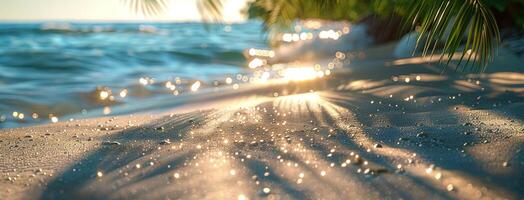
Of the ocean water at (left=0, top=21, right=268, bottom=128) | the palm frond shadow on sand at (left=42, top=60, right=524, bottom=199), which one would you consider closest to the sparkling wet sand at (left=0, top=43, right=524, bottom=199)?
the palm frond shadow on sand at (left=42, top=60, right=524, bottom=199)

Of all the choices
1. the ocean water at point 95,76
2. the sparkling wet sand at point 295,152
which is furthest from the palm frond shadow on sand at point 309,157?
the ocean water at point 95,76

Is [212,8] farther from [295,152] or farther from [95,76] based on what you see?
[95,76]

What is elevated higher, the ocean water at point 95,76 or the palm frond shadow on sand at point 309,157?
the palm frond shadow on sand at point 309,157

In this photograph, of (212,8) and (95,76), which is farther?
(95,76)

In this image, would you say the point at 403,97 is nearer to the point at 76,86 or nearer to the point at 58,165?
the point at 58,165

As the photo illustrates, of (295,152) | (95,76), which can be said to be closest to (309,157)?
(295,152)

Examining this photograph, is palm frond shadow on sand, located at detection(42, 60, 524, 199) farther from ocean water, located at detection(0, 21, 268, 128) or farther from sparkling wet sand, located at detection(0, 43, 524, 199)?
ocean water, located at detection(0, 21, 268, 128)

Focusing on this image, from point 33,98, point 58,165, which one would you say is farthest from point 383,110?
point 33,98

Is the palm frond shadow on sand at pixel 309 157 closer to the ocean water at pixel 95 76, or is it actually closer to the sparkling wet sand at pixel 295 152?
the sparkling wet sand at pixel 295 152
